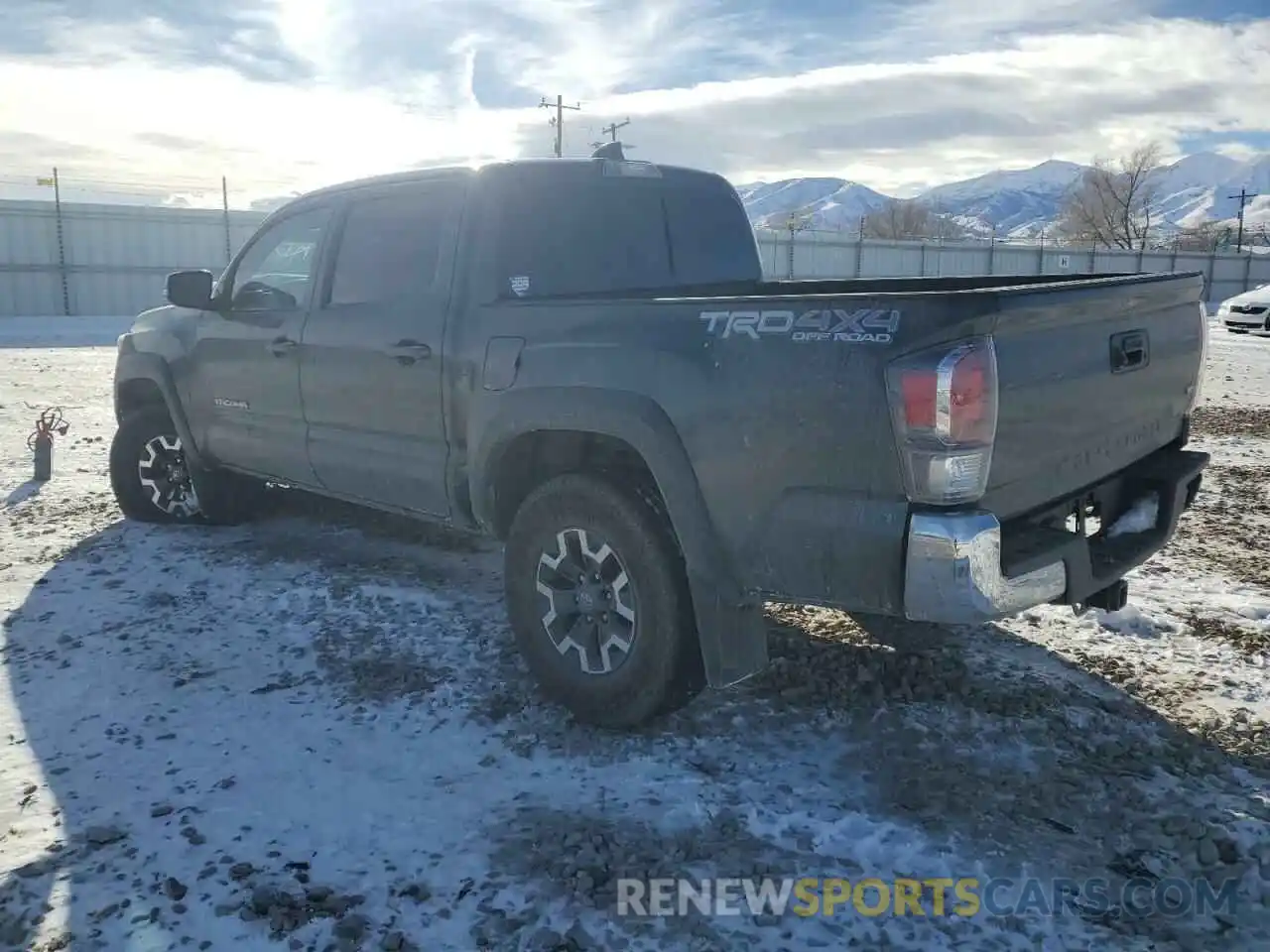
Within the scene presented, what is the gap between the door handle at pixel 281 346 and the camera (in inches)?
188

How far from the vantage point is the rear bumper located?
8.48 ft

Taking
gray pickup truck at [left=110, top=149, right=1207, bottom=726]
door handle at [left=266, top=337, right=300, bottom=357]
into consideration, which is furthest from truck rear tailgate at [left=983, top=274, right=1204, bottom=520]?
door handle at [left=266, top=337, right=300, bottom=357]

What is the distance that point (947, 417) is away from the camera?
8.35ft

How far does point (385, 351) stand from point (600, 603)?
153 centimetres

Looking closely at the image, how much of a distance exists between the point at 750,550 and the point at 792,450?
0.35 metres

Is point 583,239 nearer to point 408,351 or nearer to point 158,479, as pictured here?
point 408,351

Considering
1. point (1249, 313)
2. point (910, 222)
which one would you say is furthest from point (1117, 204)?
point (1249, 313)

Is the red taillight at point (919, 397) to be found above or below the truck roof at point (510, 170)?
below

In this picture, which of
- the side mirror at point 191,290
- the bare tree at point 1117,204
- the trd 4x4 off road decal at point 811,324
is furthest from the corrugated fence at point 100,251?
the bare tree at point 1117,204

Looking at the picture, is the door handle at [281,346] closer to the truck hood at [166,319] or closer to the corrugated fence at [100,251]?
the truck hood at [166,319]

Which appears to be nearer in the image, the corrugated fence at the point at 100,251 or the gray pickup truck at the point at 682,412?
the gray pickup truck at the point at 682,412

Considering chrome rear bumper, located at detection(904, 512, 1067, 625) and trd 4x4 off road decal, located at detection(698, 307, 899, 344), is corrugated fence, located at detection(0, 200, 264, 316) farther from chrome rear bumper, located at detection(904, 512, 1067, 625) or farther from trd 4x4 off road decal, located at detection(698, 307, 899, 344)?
chrome rear bumper, located at detection(904, 512, 1067, 625)

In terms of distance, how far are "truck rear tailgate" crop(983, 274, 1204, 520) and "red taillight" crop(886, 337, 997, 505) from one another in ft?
0.22

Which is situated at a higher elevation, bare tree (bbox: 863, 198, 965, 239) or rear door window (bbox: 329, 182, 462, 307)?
bare tree (bbox: 863, 198, 965, 239)
